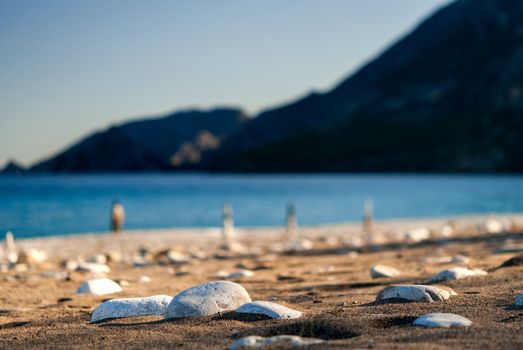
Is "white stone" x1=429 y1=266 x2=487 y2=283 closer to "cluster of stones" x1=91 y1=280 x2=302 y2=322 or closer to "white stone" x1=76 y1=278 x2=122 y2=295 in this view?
"cluster of stones" x1=91 y1=280 x2=302 y2=322

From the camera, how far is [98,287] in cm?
884

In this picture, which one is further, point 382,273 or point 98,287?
point 382,273

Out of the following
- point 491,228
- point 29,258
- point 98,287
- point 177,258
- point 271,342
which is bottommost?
point 491,228

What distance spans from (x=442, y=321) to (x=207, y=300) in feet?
6.90

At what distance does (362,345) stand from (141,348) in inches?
61.6

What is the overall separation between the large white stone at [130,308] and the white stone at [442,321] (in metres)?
2.47

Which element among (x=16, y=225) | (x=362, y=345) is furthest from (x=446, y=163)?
(x=362, y=345)

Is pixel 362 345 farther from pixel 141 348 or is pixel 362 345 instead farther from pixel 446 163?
pixel 446 163

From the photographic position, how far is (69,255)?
60.6ft

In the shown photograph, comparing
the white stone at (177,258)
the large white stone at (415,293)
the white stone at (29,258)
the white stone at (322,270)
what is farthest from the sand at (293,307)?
the white stone at (29,258)

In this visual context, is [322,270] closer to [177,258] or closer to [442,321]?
[177,258]

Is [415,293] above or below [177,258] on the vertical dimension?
above

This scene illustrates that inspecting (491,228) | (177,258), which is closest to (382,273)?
(177,258)

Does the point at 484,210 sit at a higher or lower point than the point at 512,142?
lower
